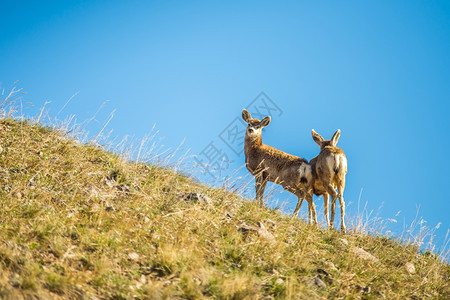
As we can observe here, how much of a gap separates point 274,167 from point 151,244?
5.31m

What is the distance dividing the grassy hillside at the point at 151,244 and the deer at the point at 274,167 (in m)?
1.22

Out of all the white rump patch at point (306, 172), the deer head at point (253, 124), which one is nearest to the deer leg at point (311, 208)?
the white rump patch at point (306, 172)

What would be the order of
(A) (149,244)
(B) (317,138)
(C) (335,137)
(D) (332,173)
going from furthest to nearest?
(B) (317,138), (C) (335,137), (D) (332,173), (A) (149,244)

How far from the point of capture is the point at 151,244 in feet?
18.4

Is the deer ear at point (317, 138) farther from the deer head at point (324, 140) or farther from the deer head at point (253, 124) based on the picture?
the deer head at point (253, 124)

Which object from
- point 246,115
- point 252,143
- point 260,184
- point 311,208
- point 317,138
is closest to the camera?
point 311,208

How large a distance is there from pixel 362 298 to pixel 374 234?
Result: 3820 millimetres

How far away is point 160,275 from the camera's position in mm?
4992

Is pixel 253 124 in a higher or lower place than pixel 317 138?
lower

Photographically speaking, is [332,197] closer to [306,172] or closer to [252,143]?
[306,172]

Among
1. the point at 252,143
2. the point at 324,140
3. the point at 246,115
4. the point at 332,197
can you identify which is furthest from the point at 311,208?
the point at 246,115

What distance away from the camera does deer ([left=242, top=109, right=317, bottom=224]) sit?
9.75 metres

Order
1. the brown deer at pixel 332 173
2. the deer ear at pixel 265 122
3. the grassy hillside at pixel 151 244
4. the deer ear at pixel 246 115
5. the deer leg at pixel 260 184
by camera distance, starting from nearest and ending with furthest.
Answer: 1. the grassy hillside at pixel 151 244
2. the brown deer at pixel 332 173
3. the deer leg at pixel 260 184
4. the deer ear at pixel 265 122
5. the deer ear at pixel 246 115

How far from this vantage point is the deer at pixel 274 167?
975cm
